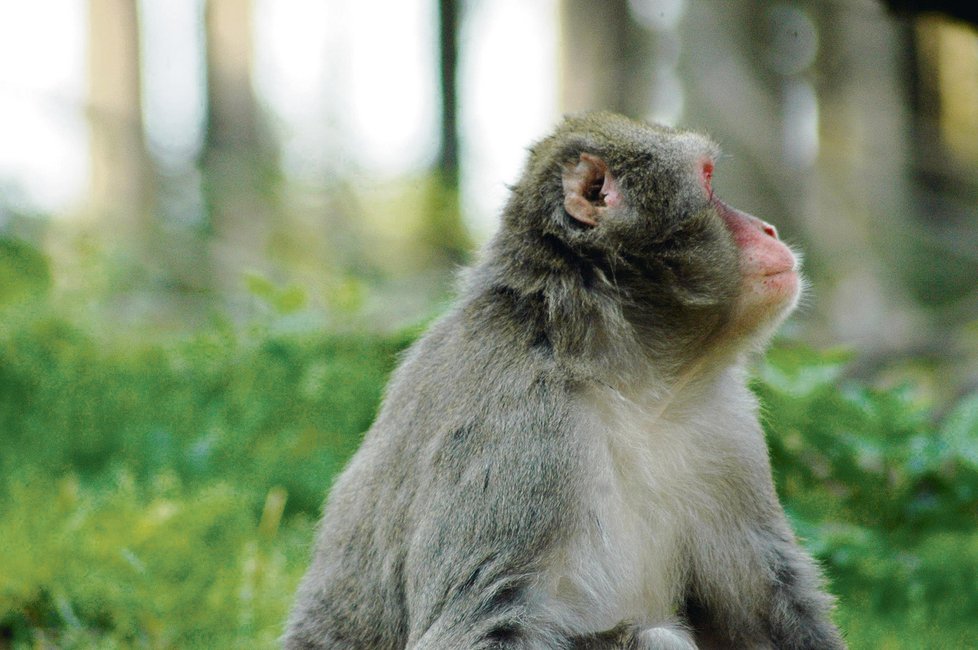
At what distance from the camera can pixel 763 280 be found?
3.38 meters

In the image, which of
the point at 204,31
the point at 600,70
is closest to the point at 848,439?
the point at 600,70

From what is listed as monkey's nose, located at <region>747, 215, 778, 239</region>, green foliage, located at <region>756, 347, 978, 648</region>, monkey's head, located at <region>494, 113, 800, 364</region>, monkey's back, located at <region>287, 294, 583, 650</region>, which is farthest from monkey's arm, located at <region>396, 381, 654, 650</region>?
green foliage, located at <region>756, 347, 978, 648</region>

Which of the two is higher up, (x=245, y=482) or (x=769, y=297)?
(x=769, y=297)

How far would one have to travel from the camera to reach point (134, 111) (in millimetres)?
14242

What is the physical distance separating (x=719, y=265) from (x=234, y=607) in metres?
2.55

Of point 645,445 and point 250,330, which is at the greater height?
point 645,445

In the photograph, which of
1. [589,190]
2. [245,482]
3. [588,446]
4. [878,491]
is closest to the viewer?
[588,446]

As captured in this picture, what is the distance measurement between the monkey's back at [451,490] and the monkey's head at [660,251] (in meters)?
0.28

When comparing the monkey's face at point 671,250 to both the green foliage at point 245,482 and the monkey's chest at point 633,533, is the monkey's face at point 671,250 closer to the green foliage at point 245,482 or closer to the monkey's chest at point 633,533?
the monkey's chest at point 633,533

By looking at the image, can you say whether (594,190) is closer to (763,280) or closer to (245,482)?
(763,280)

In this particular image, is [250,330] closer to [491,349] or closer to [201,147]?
[491,349]

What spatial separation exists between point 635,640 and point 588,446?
1.71 ft

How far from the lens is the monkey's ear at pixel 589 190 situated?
11.1ft

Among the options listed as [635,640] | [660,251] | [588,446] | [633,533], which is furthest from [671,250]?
[635,640]
